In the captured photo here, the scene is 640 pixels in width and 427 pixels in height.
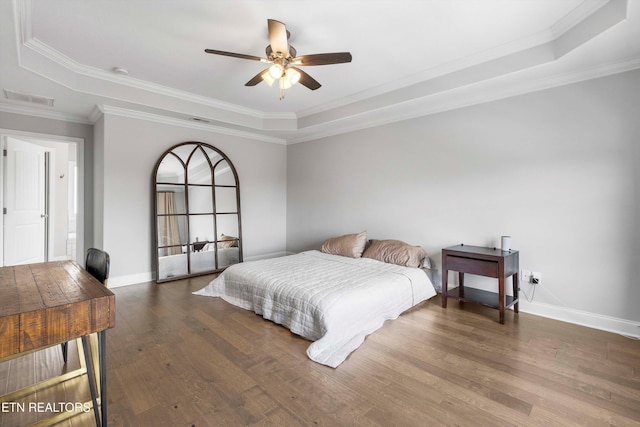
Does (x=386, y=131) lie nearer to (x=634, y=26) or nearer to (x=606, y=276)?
(x=634, y=26)

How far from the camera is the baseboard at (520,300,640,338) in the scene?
2.49 m

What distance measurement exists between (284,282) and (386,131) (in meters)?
2.64

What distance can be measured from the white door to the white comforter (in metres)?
2.79

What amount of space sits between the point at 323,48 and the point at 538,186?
8.30 ft

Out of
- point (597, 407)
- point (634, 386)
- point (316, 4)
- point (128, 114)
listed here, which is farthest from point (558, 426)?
point (128, 114)

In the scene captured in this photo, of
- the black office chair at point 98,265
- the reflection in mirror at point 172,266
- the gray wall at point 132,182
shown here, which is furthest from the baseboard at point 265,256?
the black office chair at point 98,265

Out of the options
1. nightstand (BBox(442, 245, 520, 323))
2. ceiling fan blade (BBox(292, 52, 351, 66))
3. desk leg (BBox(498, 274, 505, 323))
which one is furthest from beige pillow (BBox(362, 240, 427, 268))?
ceiling fan blade (BBox(292, 52, 351, 66))

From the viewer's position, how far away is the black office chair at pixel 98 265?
1.70m

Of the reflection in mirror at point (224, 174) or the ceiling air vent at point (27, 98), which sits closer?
the ceiling air vent at point (27, 98)

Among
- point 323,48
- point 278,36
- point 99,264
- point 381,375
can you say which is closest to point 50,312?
point 99,264

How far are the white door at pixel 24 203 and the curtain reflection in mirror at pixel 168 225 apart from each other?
188cm

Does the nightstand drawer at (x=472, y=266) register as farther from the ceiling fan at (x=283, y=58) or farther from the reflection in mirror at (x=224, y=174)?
the reflection in mirror at (x=224, y=174)

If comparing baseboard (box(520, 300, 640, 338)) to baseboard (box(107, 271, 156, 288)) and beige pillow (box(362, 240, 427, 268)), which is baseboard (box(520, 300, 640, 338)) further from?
baseboard (box(107, 271, 156, 288))

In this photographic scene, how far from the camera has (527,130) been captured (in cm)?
301
